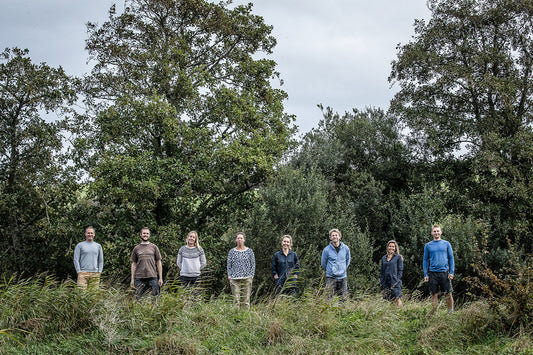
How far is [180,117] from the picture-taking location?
16828mm

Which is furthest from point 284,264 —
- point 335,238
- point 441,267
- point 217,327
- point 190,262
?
point 441,267

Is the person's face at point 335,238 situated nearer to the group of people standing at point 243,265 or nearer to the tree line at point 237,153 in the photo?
the group of people standing at point 243,265

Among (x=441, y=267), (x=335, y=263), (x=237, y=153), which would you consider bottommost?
(x=441, y=267)

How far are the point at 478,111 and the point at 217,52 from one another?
1139 cm

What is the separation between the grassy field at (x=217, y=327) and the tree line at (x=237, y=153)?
251 inches

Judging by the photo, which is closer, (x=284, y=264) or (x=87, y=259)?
(x=284, y=264)

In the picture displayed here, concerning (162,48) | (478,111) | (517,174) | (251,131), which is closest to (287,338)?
(251,131)

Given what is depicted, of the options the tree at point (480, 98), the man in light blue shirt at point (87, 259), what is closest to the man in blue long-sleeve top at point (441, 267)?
the man in light blue shirt at point (87, 259)

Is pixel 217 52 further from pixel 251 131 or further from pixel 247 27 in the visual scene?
pixel 251 131

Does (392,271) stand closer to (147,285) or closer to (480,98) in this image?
(147,285)

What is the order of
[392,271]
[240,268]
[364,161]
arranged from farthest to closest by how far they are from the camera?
1. [364,161]
2. [392,271]
3. [240,268]

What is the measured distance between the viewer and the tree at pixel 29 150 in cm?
1636

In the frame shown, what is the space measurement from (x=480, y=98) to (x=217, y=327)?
694 inches

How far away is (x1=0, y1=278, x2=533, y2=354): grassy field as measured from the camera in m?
6.38
